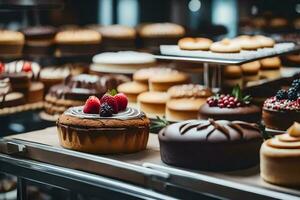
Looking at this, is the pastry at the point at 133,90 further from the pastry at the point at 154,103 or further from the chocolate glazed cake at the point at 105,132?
the chocolate glazed cake at the point at 105,132

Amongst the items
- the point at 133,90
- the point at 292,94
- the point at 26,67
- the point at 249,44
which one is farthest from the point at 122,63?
the point at 292,94

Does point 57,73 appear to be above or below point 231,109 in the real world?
below

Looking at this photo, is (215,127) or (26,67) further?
(26,67)

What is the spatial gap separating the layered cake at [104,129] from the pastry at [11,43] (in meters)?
2.07

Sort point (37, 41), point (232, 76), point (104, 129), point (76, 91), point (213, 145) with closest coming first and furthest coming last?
point (213, 145) → point (104, 129) → point (76, 91) → point (232, 76) → point (37, 41)

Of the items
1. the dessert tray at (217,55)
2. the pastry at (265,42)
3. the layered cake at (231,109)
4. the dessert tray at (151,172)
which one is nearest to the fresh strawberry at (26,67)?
the dessert tray at (217,55)

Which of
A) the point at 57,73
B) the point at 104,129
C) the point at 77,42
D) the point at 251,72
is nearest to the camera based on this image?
the point at 104,129

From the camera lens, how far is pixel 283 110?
2902 millimetres

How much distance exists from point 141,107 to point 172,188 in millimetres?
1260

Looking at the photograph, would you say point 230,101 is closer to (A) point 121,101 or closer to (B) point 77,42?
(A) point 121,101

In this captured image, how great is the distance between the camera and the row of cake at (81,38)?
4.73 m

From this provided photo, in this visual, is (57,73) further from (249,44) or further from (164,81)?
(249,44)

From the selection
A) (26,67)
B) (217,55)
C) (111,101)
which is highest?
(217,55)

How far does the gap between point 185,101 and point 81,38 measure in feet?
6.19
